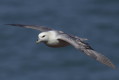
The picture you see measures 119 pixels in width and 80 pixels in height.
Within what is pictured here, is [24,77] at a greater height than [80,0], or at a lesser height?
lesser

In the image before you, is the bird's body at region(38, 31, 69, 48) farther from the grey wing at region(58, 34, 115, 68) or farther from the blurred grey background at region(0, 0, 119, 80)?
the blurred grey background at region(0, 0, 119, 80)

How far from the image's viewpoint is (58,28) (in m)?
22.8

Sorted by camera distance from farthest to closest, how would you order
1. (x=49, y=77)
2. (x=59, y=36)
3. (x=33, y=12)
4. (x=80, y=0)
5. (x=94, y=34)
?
(x=80, y=0) → (x=33, y=12) → (x=94, y=34) → (x=49, y=77) → (x=59, y=36)

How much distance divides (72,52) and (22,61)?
5.80ft

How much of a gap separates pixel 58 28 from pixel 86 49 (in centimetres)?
1190

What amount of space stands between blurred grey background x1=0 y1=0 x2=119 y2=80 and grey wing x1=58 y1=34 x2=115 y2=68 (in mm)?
9008

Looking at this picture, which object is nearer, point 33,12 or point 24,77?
point 24,77

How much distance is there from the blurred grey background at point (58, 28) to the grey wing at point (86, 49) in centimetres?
901

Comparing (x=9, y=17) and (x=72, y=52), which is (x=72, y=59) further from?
(x=9, y=17)

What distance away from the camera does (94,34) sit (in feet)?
76.2

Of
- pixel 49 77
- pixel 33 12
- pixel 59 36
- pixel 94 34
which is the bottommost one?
pixel 59 36

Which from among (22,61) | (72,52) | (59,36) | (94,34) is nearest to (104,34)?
(94,34)

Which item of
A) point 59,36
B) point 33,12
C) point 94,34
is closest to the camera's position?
point 59,36

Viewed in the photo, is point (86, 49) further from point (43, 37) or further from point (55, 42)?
point (43, 37)
